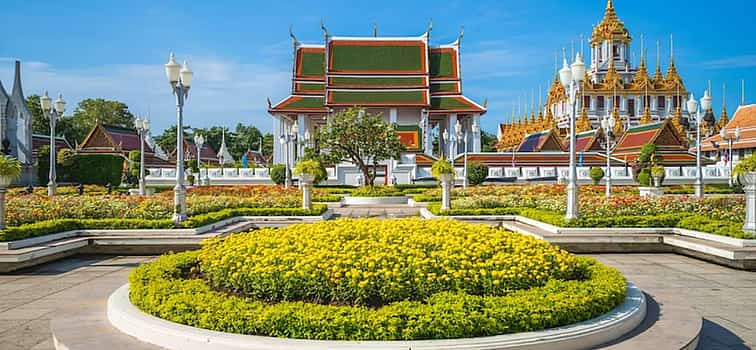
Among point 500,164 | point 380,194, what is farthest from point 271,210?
point 500,164

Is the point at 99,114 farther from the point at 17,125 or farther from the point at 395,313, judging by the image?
the point at 395,313

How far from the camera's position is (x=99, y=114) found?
76750 millimetres

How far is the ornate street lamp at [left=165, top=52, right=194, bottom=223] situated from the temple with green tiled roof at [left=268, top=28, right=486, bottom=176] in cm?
2900

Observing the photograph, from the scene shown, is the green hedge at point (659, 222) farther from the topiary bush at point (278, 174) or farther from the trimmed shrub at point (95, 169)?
the trimmed shrub at point (95, 169)

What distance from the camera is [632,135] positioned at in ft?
161

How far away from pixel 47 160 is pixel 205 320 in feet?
105

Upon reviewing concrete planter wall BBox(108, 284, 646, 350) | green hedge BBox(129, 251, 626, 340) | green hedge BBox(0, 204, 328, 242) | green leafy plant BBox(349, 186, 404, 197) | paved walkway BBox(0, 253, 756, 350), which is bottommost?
paved walkway BBox(0, 253, 756, 350)

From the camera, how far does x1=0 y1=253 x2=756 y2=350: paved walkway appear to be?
5950mm

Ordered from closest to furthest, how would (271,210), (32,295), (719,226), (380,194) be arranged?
(32,295) → (719,226) → (271,210) → (380,194)

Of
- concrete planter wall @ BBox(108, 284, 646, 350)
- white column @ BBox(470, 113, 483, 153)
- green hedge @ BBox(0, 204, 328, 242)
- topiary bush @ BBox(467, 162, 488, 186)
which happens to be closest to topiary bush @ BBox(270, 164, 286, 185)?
topiary bush @ BBox(467, 162, 488, 186)

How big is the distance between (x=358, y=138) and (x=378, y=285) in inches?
870

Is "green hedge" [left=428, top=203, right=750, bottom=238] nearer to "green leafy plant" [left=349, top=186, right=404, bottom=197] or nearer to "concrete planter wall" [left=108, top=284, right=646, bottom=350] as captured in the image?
"concrete planter wall" [left=108, top=284, right=646, bottom=350]

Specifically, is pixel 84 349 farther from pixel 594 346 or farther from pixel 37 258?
pixel 37 258

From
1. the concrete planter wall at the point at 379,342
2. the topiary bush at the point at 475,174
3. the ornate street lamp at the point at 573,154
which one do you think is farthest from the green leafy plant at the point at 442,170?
the topiary bush at the point at 475,174
